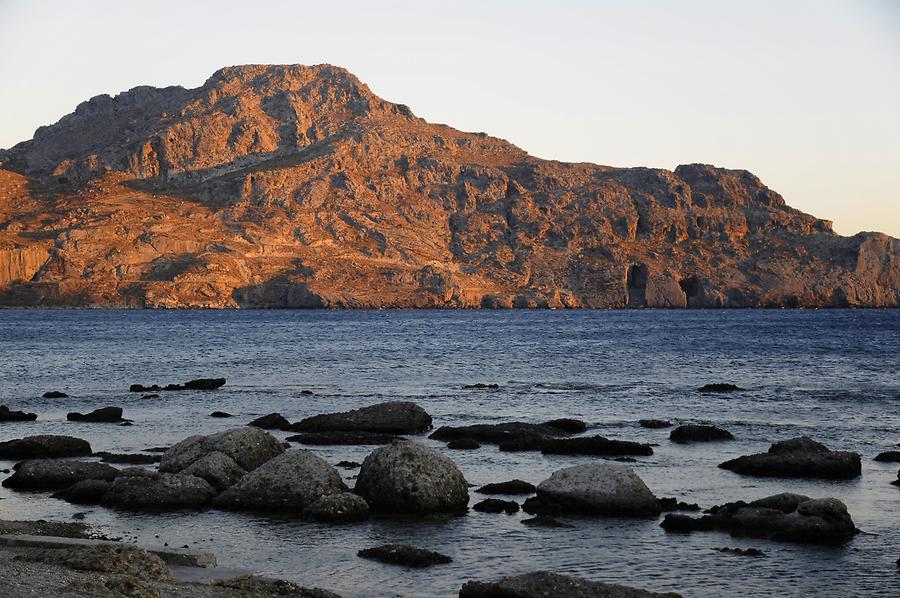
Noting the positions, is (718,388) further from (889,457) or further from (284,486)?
(284,486)

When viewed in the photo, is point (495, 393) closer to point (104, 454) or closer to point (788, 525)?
point (104, 454)

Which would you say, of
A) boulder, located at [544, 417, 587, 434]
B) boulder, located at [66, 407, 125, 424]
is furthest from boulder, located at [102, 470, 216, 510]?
boulder, located at [66, 407, 125, 424]

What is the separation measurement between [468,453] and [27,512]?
1602 cm

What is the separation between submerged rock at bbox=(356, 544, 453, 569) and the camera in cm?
2305

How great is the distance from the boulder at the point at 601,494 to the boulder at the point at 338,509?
4.94 m

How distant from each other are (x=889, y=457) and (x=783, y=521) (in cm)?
1271

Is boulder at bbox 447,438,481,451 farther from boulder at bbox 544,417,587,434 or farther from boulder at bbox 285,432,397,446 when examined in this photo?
boulder at bbox 544,417,587,434

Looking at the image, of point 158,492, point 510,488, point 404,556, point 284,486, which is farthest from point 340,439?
point 404,556

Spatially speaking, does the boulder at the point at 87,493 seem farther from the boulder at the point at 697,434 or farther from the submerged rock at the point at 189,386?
the submerged rock at the point at 189,386

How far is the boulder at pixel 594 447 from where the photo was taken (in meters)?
38.3

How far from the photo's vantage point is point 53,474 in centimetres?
3164

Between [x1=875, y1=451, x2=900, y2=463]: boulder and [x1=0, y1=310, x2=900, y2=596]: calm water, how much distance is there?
867 millimetres

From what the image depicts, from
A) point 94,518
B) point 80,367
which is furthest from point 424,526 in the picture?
point 80,367

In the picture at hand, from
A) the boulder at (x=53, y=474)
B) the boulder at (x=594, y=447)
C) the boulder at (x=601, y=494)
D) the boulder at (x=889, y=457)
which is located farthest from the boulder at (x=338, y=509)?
the boulder at (x=889, y=457)
